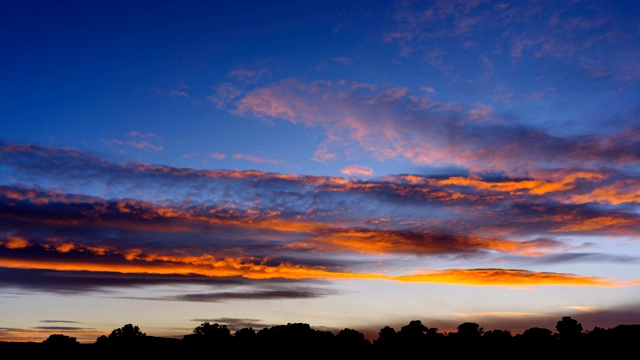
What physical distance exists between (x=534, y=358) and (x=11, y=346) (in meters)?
158

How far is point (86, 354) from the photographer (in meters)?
189

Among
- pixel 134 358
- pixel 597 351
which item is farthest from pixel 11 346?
pixel 597 351

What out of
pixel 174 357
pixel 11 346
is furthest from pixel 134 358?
pixel 11 346

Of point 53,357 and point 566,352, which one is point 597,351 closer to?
point 566,352

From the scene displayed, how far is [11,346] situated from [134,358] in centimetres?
3491

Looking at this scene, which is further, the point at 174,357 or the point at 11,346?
the point at 174,357

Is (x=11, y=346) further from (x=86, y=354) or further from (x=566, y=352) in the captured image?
(x=566, y=352)

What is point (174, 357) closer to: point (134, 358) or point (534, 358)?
point (134, 358)

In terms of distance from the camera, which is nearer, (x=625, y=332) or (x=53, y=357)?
(x=53, y=357)

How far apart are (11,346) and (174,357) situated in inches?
1850

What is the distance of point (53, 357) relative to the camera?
18275 cm

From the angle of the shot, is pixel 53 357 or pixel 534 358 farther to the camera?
pixel 534 358

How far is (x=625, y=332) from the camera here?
7741 inches

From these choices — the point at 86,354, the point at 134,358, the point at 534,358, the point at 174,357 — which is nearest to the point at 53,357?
the point at 86,354
